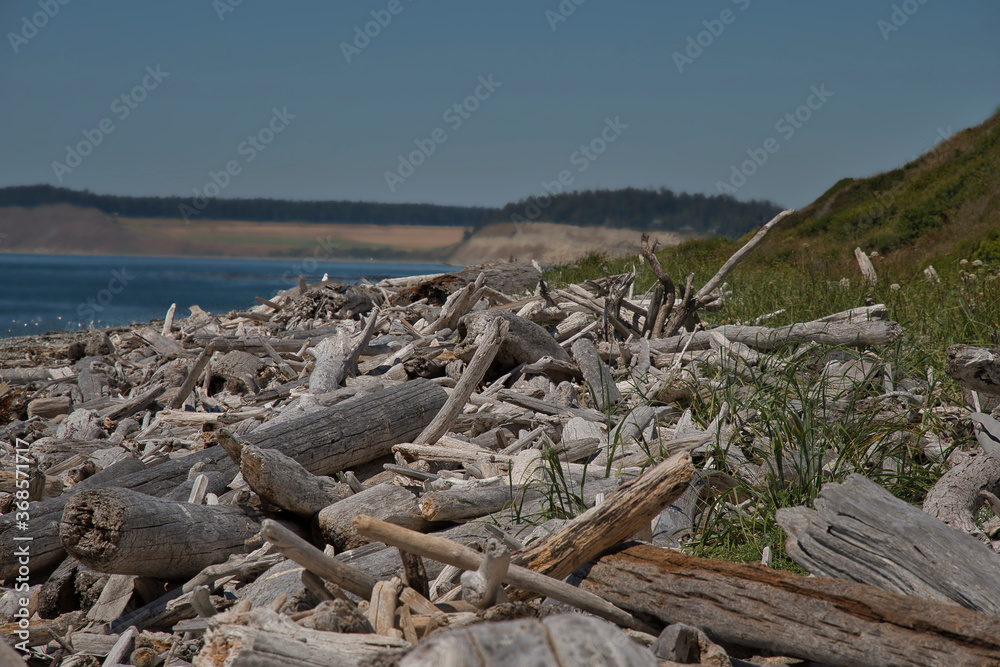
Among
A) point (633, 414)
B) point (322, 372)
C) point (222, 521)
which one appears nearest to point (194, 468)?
point (222, 521)

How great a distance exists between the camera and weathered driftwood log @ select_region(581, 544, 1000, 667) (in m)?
1.86

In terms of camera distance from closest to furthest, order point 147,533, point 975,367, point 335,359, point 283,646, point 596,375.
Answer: point 283,646 < point 147,533 < point 975,367 < point 596,375 < point 335,359

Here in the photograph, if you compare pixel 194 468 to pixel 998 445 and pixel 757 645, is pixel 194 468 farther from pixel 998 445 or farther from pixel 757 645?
pixel 998 445

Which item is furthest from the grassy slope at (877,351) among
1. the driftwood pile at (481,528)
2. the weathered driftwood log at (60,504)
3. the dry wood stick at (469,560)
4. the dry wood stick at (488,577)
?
the weathered driftwood log at (60,504)

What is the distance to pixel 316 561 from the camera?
224 cm

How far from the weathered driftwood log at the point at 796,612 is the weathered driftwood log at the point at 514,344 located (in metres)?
3.98

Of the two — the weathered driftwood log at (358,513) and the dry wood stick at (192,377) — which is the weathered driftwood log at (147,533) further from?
the dry wood stick at (192,377)

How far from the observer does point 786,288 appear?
9016 millimetres

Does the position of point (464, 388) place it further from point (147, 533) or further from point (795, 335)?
point (795, 335)

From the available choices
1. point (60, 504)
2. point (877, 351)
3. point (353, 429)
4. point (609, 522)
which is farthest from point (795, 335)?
point (60, 504)

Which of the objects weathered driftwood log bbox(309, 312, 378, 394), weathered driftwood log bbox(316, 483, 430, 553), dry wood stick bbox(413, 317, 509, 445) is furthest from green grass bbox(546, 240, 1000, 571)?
weathered driftwood log bbox(309, 312, 378, 394)

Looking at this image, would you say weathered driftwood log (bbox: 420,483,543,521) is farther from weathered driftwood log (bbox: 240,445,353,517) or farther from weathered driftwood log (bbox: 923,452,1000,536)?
weathered driftwood log (bbox: 923,452,1000,536)

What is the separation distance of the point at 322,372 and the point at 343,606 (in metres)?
4.98

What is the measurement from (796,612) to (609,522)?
0.69 m
